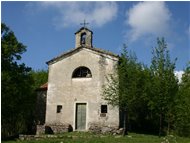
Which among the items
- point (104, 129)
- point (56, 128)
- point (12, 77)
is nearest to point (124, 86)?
point (104, 129)

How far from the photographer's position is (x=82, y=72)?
2998 cm

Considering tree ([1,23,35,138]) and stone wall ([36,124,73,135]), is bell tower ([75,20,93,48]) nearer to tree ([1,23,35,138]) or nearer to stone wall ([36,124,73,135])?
tree ([1,23,35,138])

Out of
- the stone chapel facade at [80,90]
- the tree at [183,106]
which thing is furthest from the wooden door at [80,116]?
the tree at [183,106]

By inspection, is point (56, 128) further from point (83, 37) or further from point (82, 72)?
point (83, 37)

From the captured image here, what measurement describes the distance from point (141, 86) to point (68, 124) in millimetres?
6672

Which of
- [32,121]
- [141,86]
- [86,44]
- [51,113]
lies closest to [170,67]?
[141,86]

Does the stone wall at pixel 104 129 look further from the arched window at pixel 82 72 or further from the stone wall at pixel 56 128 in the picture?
the arched window at pixel 82 72

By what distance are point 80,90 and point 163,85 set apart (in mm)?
7661

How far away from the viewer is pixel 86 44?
3111 centimetres

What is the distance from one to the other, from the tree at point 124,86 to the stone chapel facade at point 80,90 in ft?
2.58

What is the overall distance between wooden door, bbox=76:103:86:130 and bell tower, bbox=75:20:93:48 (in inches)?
208

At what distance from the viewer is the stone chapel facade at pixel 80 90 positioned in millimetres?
28703

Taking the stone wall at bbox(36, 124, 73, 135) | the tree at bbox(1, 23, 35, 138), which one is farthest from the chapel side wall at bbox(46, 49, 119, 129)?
the tree at bbox(1, 23, 35, 138)

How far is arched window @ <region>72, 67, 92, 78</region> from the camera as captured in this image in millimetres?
29781
